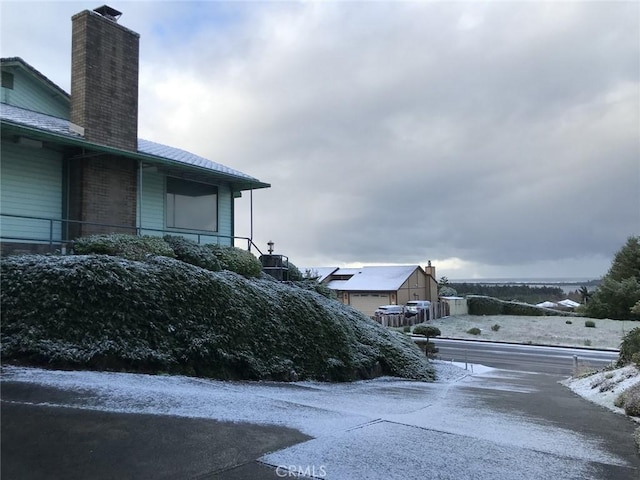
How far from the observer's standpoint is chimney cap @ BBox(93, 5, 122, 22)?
14414mm

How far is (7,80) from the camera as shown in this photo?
50.3 ft

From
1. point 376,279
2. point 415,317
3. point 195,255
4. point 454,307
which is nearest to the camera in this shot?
point 195,255

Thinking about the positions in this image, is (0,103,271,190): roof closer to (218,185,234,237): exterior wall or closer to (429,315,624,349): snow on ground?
(218,185,234,237): exterior wall

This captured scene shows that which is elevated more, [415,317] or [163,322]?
[163,322]

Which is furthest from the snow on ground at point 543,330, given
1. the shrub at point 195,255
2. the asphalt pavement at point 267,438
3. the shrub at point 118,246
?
the shrub at point 118,246

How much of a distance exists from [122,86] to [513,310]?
43450mm

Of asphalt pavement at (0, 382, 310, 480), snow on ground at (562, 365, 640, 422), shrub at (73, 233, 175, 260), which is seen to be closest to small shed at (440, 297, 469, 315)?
snow on ground at (562, 365, 640, 422)

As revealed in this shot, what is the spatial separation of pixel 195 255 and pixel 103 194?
10.5 ft

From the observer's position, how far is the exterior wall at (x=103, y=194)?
13164 mm

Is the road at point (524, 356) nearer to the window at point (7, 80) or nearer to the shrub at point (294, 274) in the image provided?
the shrub at point (294, 274)

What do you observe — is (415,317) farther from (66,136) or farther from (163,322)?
(163,322)

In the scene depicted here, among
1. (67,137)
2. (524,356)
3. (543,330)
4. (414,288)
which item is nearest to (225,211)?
(67,137)

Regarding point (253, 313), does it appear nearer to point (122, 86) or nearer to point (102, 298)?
point (102, 298)

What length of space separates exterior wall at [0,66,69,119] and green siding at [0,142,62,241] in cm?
388
